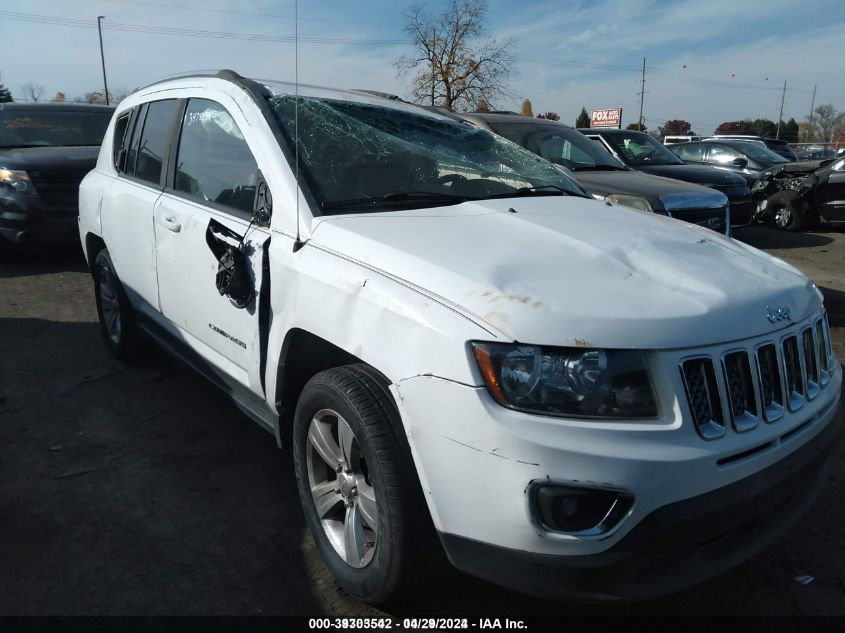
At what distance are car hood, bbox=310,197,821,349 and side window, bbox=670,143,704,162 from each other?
1279cm

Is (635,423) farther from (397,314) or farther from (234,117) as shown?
(234,117)

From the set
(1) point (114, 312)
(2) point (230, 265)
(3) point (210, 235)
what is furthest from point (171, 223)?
(1) point (114, 312)

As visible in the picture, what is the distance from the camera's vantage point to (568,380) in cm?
187

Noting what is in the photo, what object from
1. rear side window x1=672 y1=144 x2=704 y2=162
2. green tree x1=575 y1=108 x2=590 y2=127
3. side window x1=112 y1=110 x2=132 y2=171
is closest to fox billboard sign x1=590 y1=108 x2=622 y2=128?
green tree x1=575 y1=108 x2=590 y2=127

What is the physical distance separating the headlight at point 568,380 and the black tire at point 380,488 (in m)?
0.38

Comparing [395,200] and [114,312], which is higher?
[395,200]

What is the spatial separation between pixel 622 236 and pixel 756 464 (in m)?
0.93

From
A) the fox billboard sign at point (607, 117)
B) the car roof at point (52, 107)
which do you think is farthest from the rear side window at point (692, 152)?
the fox billboard sign at point (607, 117)

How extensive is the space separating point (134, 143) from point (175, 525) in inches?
96.5

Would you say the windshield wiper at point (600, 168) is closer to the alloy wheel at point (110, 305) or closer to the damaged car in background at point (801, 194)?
the damaged car in background at point (801, 194)

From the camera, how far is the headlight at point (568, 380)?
186 centimetres

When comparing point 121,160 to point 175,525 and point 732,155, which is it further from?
point 732,155

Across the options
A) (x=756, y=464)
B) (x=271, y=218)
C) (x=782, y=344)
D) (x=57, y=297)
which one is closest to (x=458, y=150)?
(x=271, y=218)

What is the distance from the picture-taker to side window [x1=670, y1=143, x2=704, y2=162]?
47.4ft
